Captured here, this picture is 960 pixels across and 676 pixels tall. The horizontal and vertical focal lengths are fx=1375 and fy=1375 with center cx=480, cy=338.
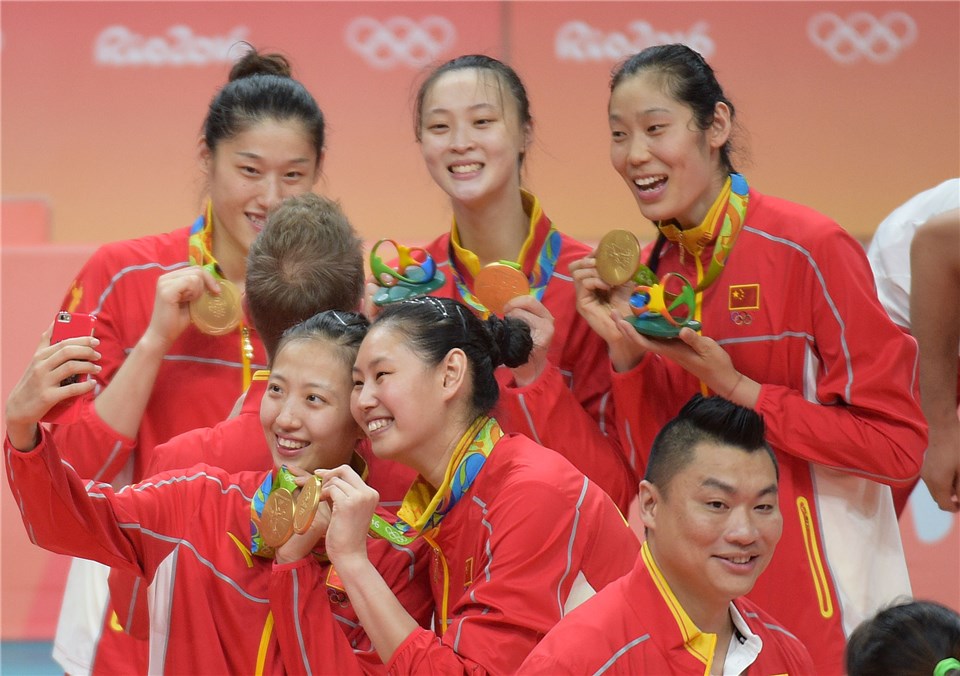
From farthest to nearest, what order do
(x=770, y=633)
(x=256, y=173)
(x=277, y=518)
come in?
(x=256, y=173), (x=770, y=633), (x=277, y=518)

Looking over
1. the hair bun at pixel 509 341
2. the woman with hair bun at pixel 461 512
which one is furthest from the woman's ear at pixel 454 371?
the hair bun at pixel 509 341

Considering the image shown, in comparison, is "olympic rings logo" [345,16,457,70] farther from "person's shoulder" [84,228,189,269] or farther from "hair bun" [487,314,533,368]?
"hair bun" [487,314,533,368]

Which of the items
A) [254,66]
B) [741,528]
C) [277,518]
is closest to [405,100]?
[254,66]

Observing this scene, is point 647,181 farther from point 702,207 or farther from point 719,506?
point 719,506

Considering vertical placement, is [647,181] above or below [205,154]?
above

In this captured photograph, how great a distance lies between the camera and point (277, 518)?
8.19 feet

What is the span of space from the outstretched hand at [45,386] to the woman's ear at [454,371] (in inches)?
26.5

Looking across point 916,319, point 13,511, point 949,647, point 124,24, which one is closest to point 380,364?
point 949,647

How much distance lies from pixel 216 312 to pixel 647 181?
1056 mm

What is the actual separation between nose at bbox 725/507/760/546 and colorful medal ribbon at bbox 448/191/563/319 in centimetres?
91

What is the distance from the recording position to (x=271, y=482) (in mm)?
2607

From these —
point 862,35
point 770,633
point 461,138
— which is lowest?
point 770,633

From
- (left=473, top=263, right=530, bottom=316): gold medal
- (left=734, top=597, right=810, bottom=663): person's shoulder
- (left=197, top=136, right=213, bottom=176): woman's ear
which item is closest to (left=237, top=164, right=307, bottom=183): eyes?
(left=197, top=136, right=213, bottom=176): woman's ear

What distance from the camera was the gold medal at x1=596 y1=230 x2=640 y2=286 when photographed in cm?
300
